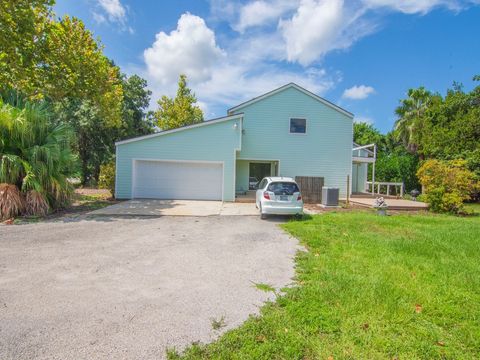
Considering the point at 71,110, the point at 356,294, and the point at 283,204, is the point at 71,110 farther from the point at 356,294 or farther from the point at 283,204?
the point at 356,294

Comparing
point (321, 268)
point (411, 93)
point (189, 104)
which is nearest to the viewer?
point (321, 268)

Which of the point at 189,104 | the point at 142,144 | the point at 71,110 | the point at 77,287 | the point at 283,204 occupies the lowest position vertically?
the point at 77,287

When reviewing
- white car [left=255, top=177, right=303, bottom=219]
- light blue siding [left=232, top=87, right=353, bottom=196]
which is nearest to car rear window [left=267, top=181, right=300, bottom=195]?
white car [left=255, top=177, right=303, bottom=219]

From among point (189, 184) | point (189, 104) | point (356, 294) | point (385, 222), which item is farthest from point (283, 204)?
point (189, 104)

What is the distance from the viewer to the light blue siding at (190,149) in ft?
45.4

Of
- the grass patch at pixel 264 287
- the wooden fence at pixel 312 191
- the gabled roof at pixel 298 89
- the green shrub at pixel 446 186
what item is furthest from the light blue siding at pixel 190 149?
the grass patch at pixel 264 287

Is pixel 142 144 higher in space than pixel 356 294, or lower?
higher

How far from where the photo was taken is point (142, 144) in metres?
13.8

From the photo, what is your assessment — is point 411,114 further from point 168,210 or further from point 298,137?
point 168,210

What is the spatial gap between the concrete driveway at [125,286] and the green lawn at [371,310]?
368mm

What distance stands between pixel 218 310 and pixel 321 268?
2159mm

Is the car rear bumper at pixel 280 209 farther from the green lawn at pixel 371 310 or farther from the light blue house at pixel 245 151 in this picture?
the light blue house at pixel 245 151

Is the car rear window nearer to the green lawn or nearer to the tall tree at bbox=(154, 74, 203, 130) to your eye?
the green lawn

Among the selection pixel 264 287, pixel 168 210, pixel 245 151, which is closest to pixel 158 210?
pixel 168 210
